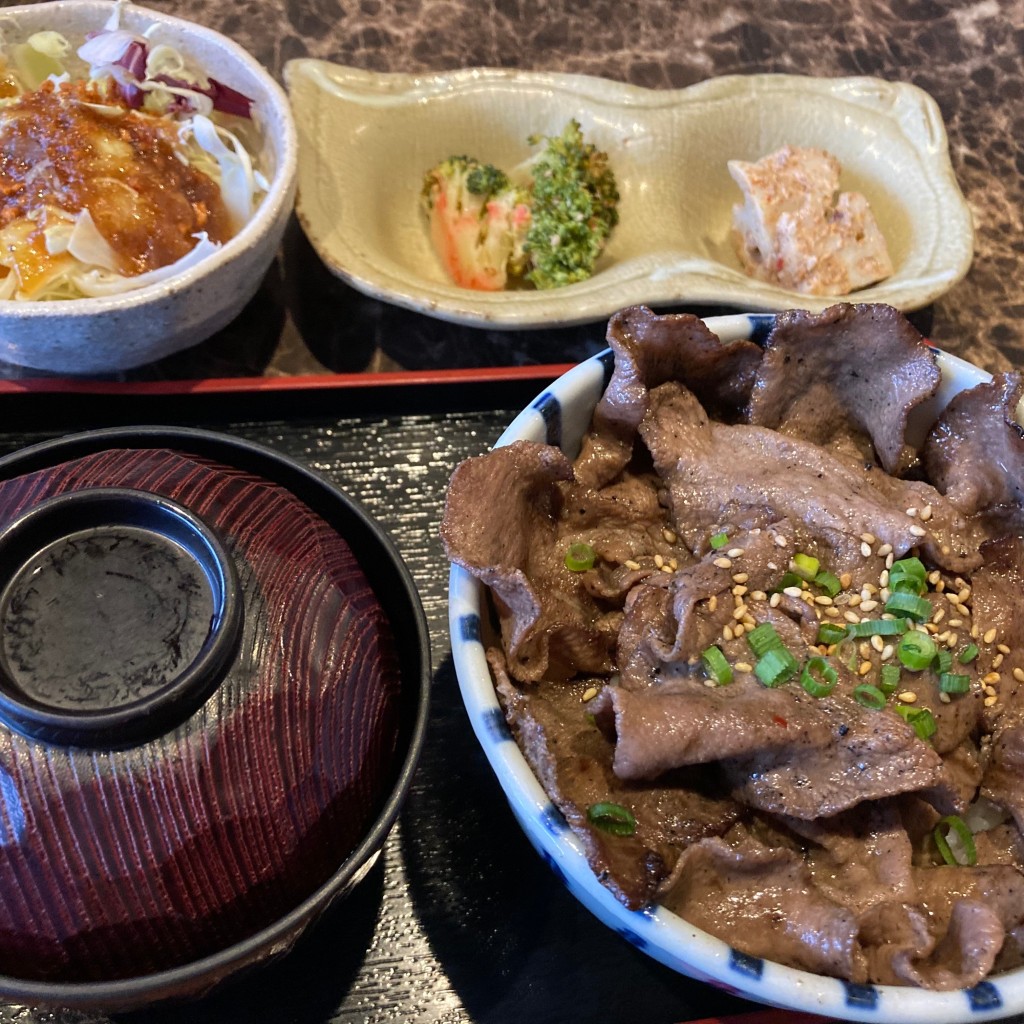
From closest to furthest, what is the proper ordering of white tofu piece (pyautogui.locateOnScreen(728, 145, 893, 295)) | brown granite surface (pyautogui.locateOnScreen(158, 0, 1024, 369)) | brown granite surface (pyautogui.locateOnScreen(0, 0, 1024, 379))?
white tofu piece (pyautogui.locateOnScreen(728, 145, 893, 295)), brown granite surface (pyautogui.locateOnScreen(0, 0, 1024, 379)), brown granite surface (pyautogui.locateOnScreen(158, 0, 1024, 369))

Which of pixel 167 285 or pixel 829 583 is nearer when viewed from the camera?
pixel 829 583

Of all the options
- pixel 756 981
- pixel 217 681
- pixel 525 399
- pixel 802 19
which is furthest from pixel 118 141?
pixel 802 19

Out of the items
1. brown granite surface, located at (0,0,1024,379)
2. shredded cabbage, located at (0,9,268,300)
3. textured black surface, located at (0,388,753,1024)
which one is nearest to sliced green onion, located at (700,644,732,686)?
textured black surface, located at (0,388,753,1024)

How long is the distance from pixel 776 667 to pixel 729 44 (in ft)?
8.82

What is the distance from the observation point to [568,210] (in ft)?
7.77

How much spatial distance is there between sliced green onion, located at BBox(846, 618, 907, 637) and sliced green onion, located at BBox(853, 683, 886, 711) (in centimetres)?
9

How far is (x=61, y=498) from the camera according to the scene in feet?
3.41

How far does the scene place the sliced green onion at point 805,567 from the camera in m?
1.37

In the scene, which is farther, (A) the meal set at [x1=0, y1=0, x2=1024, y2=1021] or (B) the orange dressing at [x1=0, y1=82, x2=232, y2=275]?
(B) the orange dressing at [x1=0, y1=82, x2=232, y2=275]

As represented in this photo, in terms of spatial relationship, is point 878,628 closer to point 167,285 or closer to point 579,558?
point 579,558

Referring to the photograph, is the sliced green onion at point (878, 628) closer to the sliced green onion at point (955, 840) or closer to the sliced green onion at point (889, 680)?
the sliced green onion at point (889, 680)

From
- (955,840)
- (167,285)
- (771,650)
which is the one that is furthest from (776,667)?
(167,285)

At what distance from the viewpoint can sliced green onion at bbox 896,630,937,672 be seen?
127 centimetres

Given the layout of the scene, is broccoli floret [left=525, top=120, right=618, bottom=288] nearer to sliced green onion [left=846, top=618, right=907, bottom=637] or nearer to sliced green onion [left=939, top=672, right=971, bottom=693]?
sliced green onion [left=846, top=618, right=907, bottom=637]
